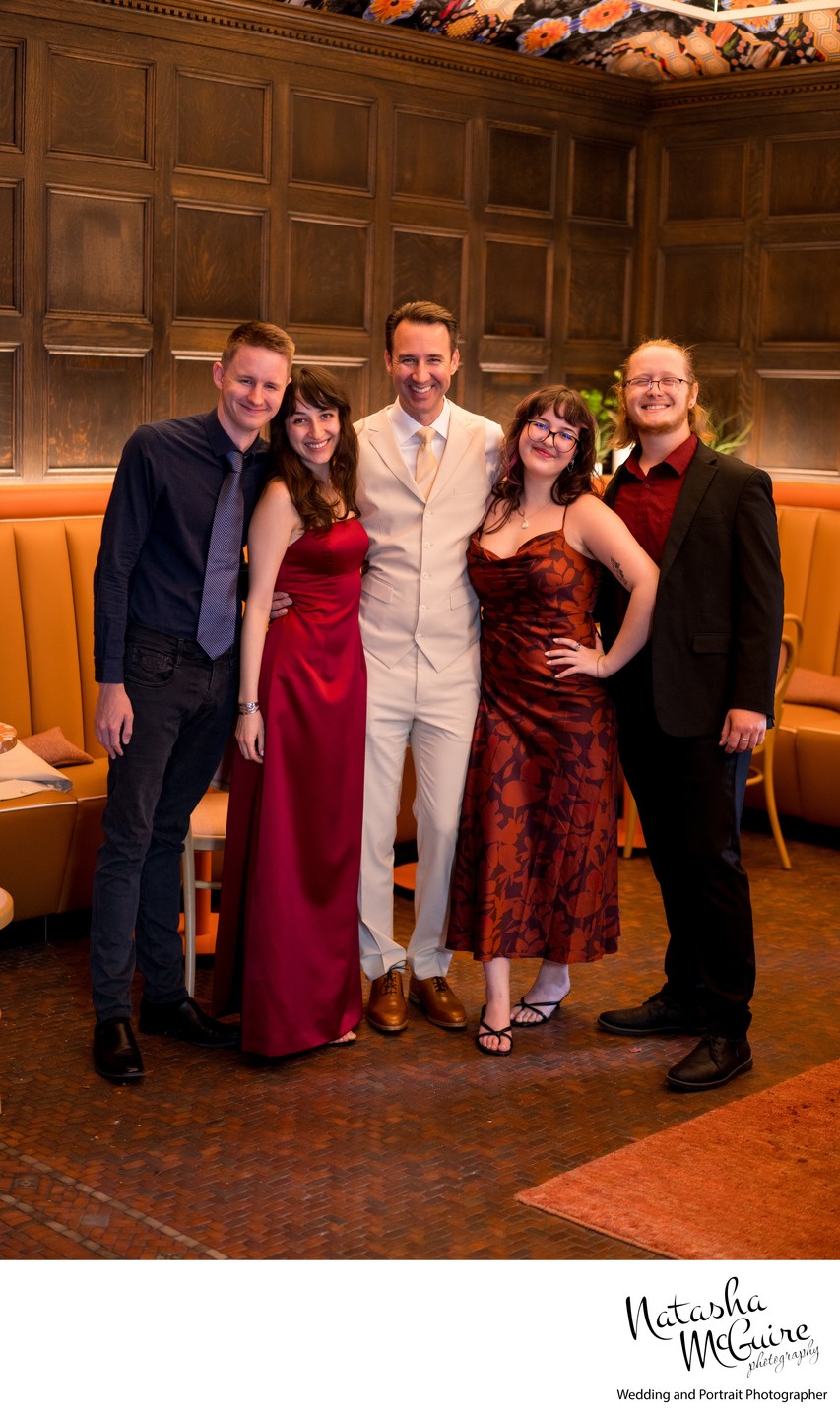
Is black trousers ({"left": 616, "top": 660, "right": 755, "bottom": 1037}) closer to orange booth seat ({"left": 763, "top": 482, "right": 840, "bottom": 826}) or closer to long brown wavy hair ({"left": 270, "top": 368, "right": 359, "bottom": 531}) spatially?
long brown wavy hair ({"left": 270, "top": 368, "right": 359, "bottom": 531})

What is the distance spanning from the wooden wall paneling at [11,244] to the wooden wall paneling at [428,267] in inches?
65.9

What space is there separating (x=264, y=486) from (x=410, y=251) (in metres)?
3.20

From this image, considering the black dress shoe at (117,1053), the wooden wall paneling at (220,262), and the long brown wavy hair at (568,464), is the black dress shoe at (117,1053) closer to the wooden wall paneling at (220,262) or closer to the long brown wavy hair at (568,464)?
the long brown wavy hair at (568,464)

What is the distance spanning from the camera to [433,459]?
3.75m

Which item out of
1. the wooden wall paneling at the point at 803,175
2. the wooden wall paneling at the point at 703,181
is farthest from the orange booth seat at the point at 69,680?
the wooden wall paneling at the point at 703,181

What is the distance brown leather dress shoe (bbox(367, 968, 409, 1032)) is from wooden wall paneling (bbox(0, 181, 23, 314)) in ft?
8.83

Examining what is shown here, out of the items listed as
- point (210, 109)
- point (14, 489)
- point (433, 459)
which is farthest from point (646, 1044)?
point (210, 109)

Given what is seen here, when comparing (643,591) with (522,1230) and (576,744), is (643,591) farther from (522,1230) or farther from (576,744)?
(522,1230)

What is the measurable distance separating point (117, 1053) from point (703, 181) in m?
5.05

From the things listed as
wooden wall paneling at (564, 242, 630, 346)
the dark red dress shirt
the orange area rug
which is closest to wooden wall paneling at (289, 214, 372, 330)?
wooden wall paneling at (564, 242, 630, 346)

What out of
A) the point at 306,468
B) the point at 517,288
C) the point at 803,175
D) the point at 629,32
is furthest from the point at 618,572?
the point at 629,32

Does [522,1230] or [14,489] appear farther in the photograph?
[14,489]

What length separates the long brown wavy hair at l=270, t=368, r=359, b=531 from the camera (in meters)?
3.53
